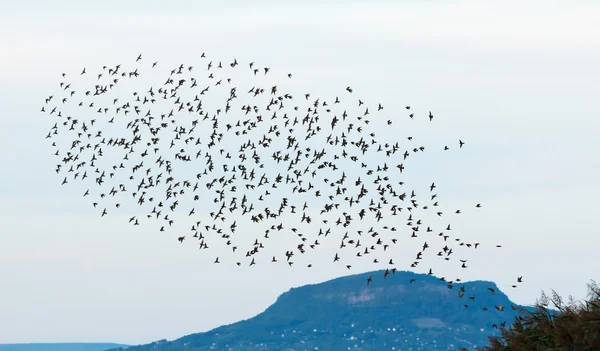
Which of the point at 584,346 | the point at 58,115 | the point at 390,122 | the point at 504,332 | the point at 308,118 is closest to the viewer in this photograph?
the point at 584,346

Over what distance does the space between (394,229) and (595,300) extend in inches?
924

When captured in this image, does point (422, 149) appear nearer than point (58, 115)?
Yes

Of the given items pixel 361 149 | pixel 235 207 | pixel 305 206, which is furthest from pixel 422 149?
pixel 235 207

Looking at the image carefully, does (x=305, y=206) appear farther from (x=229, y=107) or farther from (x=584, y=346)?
(x=584, y=346)

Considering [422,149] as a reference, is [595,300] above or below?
below

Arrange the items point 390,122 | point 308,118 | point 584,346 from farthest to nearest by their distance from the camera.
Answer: point 308,118 → point 390,122 → point 584,346

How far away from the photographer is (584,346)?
33.2m

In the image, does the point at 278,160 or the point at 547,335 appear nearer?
the point at 547,335

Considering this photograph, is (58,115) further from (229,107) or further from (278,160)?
(278,160)

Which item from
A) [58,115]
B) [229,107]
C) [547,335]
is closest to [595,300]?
[547,335]

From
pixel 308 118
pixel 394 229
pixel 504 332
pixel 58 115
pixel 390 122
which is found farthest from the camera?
pixel 58 115

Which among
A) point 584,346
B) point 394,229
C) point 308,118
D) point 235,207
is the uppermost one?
point 308,118

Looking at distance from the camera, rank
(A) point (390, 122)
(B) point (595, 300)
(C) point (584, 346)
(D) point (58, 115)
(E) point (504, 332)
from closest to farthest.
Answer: (C) point (584, 346) < (B) point (595, 300) < (E) point (504, 332) < (A) point (390, 122) < (D) point (58, 115)

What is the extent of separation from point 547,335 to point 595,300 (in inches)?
75.6
